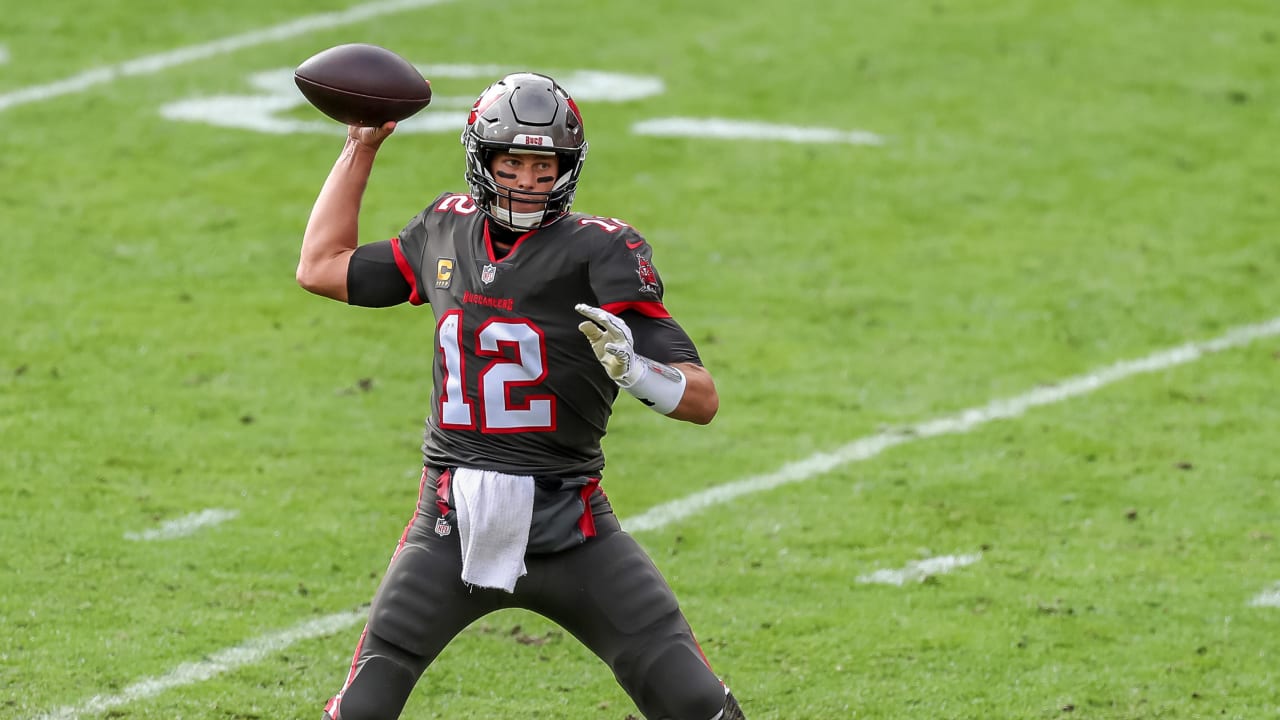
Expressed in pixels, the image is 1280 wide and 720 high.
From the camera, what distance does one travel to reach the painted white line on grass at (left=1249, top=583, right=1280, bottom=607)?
6887 millimetres

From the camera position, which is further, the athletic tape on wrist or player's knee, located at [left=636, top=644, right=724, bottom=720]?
player's knee, located at [left=636, top=644, right=724, bottom=720]

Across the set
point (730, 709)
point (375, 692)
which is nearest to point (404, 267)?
point (375, 692)

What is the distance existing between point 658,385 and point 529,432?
0.51 metres

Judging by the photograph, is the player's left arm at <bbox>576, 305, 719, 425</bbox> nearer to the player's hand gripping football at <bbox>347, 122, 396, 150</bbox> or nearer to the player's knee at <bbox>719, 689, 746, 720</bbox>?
the player's knee at <bbox>719, 689, 746, 720</bbox>

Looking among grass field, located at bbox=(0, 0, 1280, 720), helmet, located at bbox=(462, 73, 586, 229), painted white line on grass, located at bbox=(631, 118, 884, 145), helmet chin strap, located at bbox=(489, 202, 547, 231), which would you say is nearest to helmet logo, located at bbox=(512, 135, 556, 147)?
helmet, located at bbox=(462, 73, 586, 229)

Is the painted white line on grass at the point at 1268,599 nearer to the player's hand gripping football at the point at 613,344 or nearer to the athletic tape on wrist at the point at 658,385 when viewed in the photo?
the athletic tape on wrist at the point at 658,385

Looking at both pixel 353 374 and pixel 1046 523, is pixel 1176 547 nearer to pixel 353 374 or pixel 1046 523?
pixel 1046 523

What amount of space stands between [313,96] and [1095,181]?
28.4ft

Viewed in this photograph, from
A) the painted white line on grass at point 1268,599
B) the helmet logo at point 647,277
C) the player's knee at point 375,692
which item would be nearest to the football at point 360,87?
the helmet logo at point 647,277

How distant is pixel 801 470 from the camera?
27.5ft

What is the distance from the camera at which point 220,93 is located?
553 inches

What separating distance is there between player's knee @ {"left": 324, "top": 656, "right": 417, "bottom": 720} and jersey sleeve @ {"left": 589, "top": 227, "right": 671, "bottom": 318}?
1068 millimetres

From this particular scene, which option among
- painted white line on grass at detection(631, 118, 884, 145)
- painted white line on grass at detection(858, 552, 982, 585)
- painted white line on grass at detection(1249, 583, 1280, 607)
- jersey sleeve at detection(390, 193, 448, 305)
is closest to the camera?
jersey sleeve at detection(390, 193, 448, 305)

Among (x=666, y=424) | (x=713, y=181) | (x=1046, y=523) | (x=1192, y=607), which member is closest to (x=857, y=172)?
(x=713, y=181)
